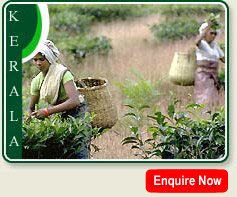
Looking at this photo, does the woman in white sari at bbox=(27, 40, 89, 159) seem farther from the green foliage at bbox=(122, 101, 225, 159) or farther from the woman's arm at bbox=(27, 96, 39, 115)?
the green foliage at bbox=(122, 101, 225, 159)

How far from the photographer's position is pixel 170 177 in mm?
4055

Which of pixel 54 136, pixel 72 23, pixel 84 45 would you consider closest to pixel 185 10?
pixel 84 45

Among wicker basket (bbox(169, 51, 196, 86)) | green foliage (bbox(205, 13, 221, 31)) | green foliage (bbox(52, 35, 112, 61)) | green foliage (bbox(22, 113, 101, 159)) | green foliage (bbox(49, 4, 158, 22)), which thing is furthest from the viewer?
green foliage (bbox(49, 4, 158, 22))

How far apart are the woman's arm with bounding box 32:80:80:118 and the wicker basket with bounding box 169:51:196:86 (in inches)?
55.8

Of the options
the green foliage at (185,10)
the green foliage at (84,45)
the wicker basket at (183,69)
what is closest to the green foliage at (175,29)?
the green foliage at (185,10)

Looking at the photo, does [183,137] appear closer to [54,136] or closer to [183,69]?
[54,136]

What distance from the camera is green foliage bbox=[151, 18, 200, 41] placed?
23.4ft

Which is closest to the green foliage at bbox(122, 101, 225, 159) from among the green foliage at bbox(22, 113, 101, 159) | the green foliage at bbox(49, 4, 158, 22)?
the green foliage at bbox(22, 113, 101, 159)

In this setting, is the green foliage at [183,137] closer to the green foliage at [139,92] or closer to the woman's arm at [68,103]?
the woman's arm at [68,103]

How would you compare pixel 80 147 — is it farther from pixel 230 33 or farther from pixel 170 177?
pixel 230 33

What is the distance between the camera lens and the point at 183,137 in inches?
169

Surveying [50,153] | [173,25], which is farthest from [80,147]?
[173,25]

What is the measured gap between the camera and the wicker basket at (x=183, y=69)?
18.5 ft

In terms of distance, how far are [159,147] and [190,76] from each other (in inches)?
59.7
